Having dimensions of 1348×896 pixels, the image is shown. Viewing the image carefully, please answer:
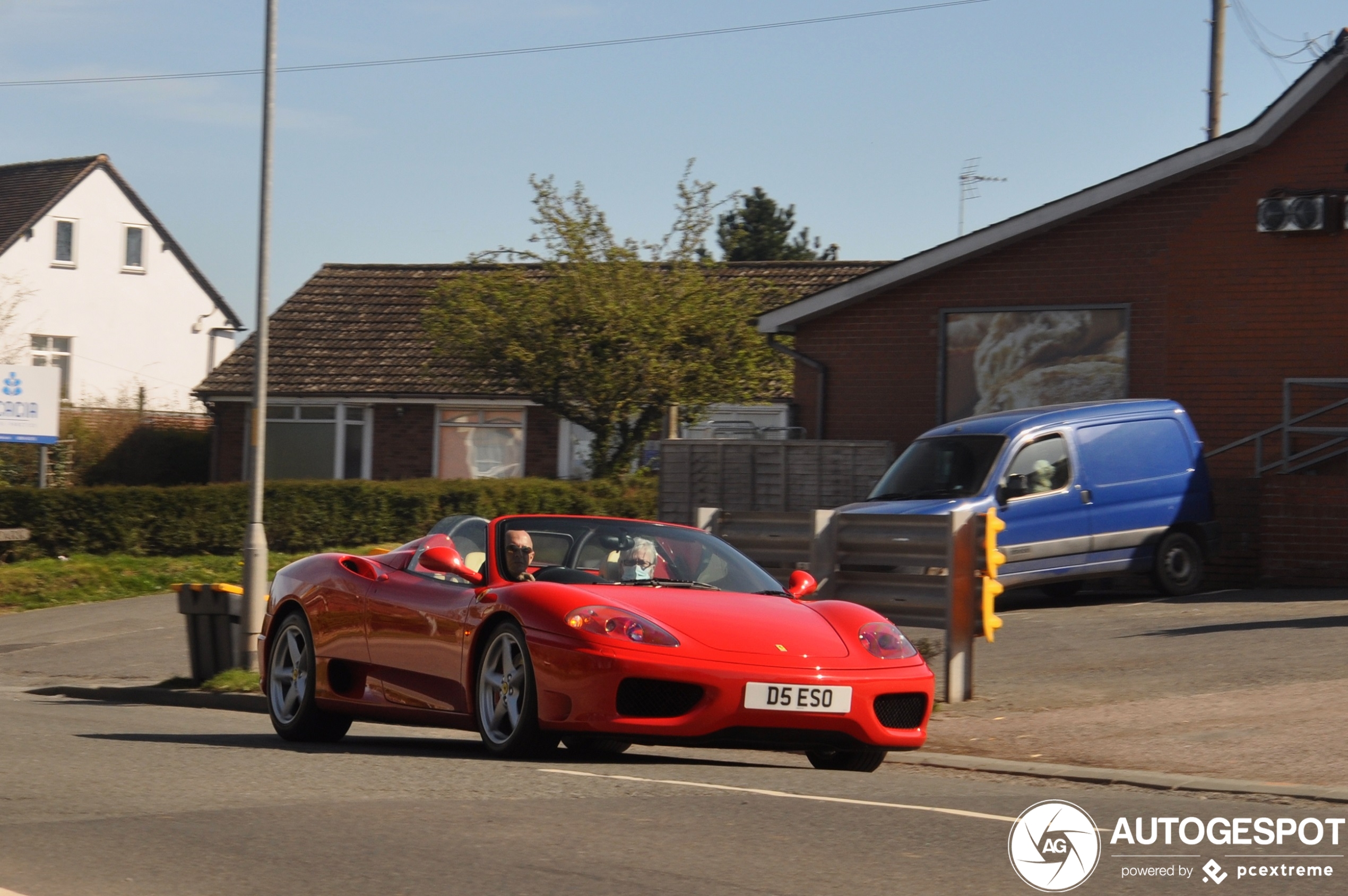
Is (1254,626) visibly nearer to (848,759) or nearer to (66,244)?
(848,759)

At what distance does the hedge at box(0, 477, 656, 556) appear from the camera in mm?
25906

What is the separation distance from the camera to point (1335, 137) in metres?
21.3

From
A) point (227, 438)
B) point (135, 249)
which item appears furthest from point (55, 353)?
point (227, 438)

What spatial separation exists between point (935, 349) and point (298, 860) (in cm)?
1894

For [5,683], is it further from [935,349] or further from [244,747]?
[935,349]

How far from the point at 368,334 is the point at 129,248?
1831cm

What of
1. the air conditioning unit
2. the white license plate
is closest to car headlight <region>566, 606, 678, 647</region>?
the white license plate

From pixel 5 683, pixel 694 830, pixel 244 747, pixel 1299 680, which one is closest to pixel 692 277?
pixel 5 683

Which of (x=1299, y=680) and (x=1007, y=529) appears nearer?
(x=1299, y=680)

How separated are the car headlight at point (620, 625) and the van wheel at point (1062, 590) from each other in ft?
40.7

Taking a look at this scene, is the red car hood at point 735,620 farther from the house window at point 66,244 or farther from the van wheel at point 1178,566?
the house window at point 66,244

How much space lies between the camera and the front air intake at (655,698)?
307 inches

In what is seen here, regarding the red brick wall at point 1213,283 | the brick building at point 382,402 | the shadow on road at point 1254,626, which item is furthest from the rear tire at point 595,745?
the brick building at point 382,402

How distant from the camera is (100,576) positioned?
2452 cm
